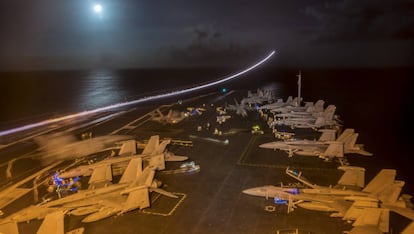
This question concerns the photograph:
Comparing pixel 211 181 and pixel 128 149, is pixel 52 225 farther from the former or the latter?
pixel 128 149

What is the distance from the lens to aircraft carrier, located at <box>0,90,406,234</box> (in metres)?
27.1

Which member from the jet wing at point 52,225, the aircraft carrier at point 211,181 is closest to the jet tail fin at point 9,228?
the jet wing at point 52,225

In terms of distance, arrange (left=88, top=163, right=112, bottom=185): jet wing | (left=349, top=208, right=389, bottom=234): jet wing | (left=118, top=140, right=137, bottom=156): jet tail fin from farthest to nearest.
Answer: (left=118, top=140, right=137, bottom=156): jet tail fin
(left=88, top=163, right=112, bottom=185): jet wing
(left=349, top=208, right=389, bottom=234): jet wing

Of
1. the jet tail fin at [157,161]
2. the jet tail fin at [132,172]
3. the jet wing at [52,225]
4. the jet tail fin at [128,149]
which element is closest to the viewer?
the jet wing at [52,225]

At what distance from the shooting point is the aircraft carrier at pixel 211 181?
88.8ft

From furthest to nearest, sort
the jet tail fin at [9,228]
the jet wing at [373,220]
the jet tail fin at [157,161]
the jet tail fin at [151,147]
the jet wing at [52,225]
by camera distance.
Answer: the jet tail fin at [151,147] → the jet tail fin at [157,161] → the jet wing at [373,220] → the jet tail fin at [9,228] → the jet wing at [52,225]

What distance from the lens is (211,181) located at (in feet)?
120

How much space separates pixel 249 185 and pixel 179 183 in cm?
807

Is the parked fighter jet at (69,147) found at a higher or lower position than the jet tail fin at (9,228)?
higher

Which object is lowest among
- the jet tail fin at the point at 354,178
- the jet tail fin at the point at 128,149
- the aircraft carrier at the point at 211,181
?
the aircraft carrier at the point at 211,181

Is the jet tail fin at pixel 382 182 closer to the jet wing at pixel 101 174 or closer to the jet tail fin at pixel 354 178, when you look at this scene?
the jet tail fin at pixel 354 178

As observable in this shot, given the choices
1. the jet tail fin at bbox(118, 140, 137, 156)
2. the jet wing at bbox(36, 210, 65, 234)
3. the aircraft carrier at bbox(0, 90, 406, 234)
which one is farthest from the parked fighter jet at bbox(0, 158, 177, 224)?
the jet tail fin at bbox(118, 140, 137, 156)

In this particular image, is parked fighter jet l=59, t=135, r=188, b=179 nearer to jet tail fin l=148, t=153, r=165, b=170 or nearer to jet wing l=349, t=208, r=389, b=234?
jet tail fin l=148, t=153, r=165, b=170

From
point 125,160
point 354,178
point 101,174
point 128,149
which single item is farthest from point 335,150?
point 101,174
